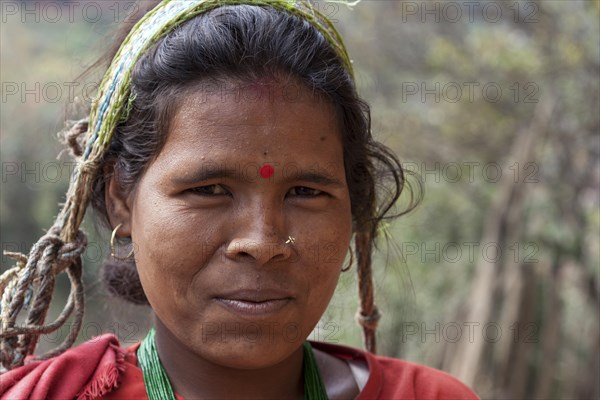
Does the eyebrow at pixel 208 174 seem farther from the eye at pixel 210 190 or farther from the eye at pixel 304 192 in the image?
the eye at pixel 304 192

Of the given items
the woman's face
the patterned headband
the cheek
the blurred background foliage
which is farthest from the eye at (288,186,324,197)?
the blurred background foliage

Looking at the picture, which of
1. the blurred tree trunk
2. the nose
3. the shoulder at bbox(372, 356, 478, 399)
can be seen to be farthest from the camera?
the blurred tree trunk

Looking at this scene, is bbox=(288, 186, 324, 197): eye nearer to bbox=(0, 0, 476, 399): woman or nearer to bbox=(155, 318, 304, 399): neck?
bbox=(0, 0, 476, 399): woman

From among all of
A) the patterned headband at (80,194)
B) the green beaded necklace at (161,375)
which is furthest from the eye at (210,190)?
the green beaded necklace at (161,375)

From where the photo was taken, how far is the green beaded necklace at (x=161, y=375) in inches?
70.2

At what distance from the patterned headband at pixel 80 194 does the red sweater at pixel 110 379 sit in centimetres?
13

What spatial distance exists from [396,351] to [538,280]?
139 cm

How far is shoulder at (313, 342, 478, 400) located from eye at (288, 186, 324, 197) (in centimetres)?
50

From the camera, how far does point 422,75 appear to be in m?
5.75

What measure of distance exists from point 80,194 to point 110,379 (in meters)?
0.45

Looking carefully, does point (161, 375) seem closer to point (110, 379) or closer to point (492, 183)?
point (110, 379)

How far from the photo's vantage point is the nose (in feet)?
5.14

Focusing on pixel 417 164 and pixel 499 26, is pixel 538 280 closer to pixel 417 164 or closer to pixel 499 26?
pixel 417 164

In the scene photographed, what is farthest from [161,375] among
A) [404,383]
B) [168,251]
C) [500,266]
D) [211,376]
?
[500,266]
